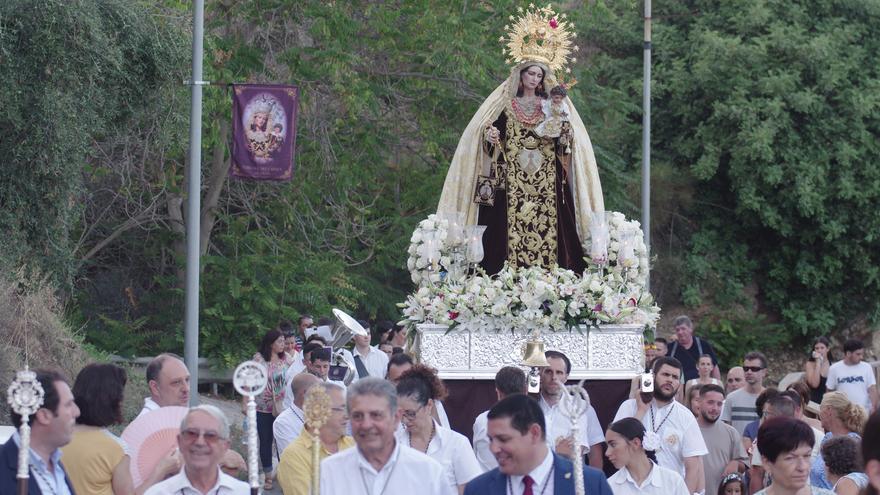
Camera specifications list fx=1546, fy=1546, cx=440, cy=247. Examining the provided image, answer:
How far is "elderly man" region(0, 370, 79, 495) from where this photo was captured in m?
6.39

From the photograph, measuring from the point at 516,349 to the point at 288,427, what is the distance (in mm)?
4424

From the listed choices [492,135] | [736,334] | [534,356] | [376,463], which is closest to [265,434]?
[492,135]

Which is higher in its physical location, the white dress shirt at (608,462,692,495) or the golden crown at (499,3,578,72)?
the golden crown at (499,3,578,72)

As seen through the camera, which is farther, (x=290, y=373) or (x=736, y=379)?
(x=290, y=373)

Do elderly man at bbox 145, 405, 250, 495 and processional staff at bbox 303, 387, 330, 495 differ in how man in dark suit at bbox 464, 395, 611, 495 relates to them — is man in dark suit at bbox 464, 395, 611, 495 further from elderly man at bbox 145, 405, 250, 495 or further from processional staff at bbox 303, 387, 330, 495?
elderly man at bbox 145, 405, 250, 495

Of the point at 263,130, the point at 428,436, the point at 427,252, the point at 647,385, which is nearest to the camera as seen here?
the point at 428,436

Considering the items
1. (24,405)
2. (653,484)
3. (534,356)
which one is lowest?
(653,484)

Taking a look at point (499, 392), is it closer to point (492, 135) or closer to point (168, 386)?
point (168, 386)

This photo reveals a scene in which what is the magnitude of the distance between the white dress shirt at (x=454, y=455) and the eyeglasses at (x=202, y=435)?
5.12 feet

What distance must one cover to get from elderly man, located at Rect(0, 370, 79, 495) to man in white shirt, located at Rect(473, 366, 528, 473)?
299 cm

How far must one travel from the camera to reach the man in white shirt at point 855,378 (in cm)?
1552

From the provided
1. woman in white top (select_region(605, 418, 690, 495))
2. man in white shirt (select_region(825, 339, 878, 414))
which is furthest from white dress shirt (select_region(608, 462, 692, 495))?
man in white shirt (select_region(825, 339, 878, 414))

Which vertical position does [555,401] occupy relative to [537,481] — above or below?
above

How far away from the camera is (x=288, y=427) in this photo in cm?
952
